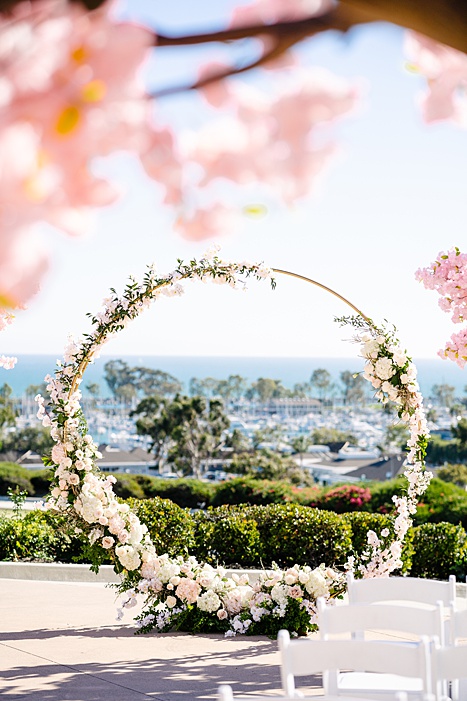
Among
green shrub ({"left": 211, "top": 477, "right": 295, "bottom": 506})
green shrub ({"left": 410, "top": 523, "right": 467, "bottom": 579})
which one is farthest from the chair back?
green shrub ({"left": 211, "top": 477, "right": 295, "bottom": 506})

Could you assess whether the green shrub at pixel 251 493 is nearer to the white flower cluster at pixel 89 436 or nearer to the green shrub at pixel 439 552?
the green shrub at pixel 439 552

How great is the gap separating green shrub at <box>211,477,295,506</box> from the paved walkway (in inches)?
168

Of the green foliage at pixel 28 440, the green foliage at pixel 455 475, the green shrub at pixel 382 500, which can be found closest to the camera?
the green shrub at pixel 382 500

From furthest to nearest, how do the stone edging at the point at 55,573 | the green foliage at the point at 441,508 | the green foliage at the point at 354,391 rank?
the green foliage at the point at 354,391 < the green foliage at the point at 441,508 < the stone edging at the point at 55,573

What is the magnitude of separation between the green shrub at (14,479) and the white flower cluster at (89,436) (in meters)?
7.91

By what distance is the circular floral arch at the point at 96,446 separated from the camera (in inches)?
226

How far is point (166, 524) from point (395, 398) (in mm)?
2906

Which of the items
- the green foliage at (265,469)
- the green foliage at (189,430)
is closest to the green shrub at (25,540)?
the green foliage at (265,469)

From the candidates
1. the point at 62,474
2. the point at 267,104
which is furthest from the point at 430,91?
the point at 62,474

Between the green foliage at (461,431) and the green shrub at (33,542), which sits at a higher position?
the green foliage at (461,431)

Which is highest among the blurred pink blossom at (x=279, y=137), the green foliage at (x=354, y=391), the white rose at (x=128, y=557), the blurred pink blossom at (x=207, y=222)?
the green foliage at (x=354, y=391)

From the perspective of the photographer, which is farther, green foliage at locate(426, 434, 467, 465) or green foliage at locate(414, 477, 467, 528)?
green foliage at locate(426, 434, 467, 465)

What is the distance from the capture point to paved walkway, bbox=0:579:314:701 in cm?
443

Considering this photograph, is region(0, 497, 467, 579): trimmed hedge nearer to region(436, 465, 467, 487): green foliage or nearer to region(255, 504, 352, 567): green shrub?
region(255, 504, 352, 567): green shrub
